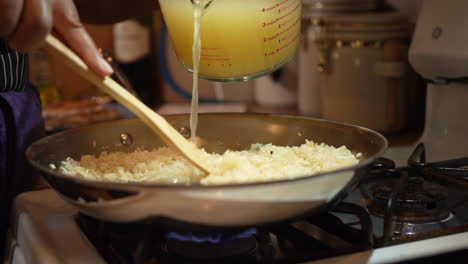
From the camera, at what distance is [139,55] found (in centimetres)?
155

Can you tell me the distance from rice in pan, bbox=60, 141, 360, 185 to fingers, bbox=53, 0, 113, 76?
0.15 m

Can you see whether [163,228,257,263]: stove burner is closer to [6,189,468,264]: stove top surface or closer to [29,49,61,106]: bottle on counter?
[6,189,468,264]: stove top surface

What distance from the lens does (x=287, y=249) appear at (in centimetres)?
55

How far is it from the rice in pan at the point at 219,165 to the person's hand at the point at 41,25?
6.4 inches

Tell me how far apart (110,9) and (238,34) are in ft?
1.36

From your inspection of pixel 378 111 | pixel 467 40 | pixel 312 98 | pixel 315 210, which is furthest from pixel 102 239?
pixel 312 98

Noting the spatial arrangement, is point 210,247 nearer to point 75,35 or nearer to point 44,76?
point 75,35

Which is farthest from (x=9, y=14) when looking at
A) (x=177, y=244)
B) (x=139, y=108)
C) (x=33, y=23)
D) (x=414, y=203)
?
(x=414, y=203)

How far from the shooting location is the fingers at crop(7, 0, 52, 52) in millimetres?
486

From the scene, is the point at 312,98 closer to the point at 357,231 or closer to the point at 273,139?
the point at 273,139

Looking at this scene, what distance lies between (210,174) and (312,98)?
0.79 metres

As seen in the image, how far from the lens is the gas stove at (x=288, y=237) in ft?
1.75

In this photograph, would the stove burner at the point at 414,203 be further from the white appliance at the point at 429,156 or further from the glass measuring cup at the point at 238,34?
the glass measuring cup at the point at 238,34

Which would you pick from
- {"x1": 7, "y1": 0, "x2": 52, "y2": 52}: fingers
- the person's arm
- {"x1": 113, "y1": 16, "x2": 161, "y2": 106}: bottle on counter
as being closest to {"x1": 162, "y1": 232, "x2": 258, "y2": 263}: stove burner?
{"x1": 7, "y1": 0, "x2": 52, "y2": 52}: fingers
